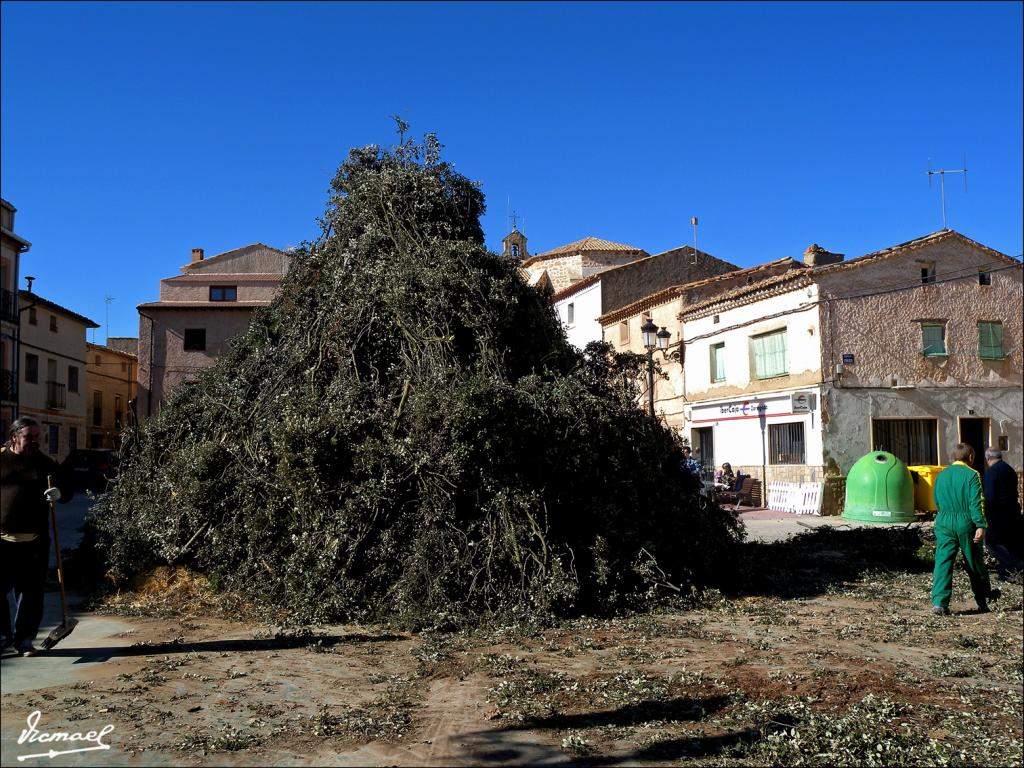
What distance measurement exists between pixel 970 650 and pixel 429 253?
6.71 m

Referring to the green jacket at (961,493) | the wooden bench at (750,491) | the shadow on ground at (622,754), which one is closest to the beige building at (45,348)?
the shadow on ground at (622,754)

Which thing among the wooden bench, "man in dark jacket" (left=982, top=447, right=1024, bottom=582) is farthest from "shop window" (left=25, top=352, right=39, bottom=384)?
the wooden bench

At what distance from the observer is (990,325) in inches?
802

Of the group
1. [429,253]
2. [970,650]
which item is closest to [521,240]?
[429,253]

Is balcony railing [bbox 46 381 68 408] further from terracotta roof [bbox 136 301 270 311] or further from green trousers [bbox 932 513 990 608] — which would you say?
terracotta roof [bbox 136 301 270 311]

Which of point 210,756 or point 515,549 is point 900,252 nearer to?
point 515,549

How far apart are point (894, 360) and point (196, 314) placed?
27159mm

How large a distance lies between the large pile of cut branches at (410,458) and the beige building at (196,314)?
2528 cm

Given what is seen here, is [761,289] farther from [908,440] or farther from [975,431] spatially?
[975,431]

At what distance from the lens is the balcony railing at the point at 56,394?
614cm

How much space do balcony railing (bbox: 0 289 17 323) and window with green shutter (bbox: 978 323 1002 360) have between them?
71.5ft

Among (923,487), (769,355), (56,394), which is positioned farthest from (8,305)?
(769,355)

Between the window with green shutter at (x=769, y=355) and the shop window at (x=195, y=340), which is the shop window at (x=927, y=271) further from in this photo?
the shop window at (x=195, y=340)

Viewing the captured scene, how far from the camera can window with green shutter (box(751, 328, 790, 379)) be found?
23.1 meters
